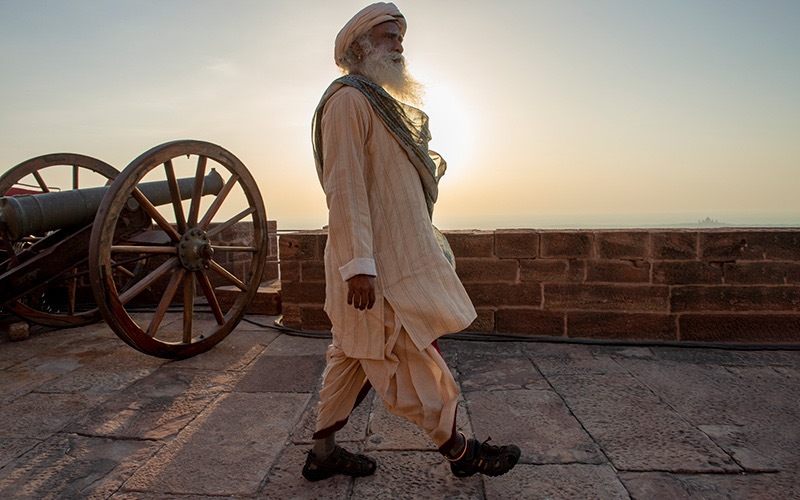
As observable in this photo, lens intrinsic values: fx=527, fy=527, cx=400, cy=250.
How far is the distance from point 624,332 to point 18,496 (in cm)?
386

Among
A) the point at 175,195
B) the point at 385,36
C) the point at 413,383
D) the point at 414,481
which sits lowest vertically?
the point at 414,481

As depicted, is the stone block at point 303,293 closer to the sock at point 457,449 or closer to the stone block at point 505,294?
the stone block at point 505,294

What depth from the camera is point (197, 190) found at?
12.6 ft

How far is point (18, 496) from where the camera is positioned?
2016mm

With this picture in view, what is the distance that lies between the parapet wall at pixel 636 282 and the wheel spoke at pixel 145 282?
2.11 m

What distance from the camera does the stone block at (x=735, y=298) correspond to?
401cm

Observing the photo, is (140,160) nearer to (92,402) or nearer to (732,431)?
(92,402)

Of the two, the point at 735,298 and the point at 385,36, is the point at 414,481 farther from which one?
the point at 735,298

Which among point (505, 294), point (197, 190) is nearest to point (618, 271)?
point (505, 294)

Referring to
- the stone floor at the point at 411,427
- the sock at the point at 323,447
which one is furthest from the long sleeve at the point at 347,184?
the stone floor at the point at 411,427

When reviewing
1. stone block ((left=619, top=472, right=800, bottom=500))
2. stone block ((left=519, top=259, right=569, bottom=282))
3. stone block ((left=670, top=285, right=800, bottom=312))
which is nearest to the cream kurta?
stone block ((left=619, top=472, right=800, bottom=500))

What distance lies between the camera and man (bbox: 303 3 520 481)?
74.4 inches

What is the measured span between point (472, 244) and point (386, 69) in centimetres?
233

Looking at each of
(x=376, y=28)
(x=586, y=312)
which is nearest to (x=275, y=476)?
(x=376, y=28)
